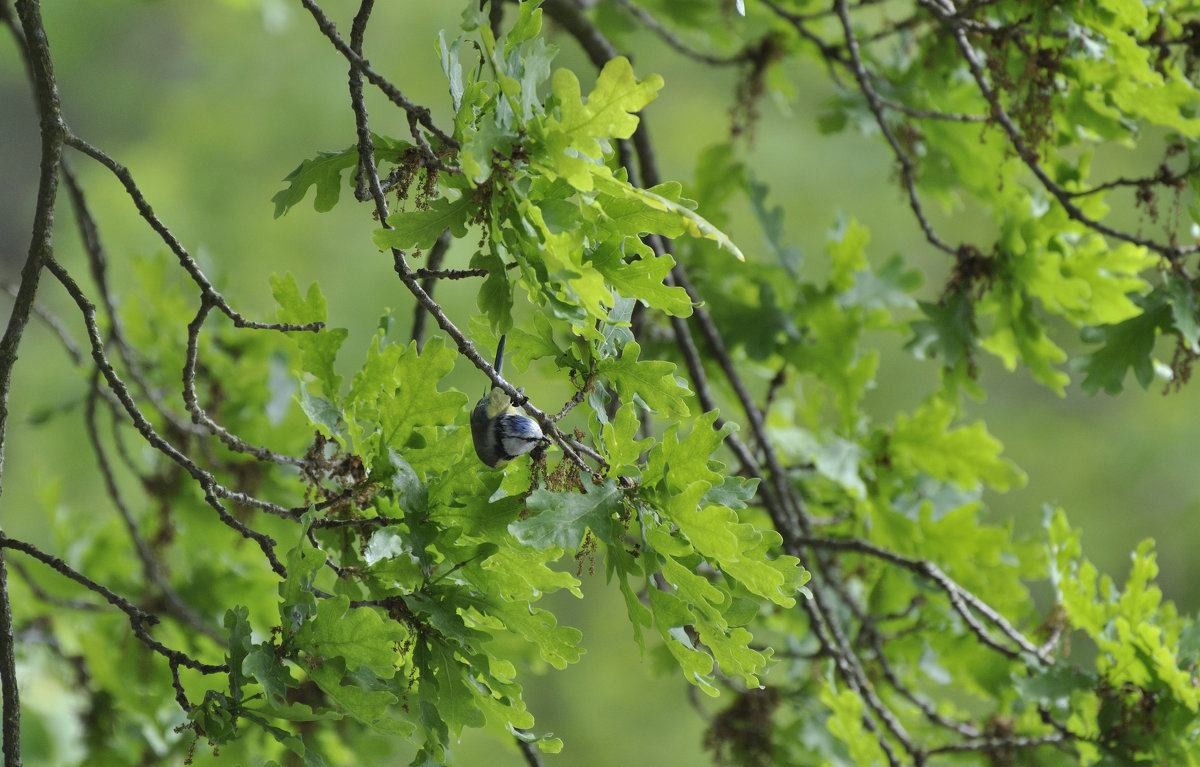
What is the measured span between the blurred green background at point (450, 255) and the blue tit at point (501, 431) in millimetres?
3155

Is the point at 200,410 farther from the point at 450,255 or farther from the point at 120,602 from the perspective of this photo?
the point at 450,255

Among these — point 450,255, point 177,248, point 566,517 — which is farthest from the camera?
point 450,255

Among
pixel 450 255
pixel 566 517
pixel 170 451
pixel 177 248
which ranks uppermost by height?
pixel 450 255

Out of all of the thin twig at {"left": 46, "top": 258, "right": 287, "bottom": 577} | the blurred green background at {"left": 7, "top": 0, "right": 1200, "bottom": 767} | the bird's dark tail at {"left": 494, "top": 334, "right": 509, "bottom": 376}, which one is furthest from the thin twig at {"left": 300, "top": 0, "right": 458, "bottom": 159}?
the blurred green background at {"left": 7, "top": 0, "right": 1200, "bottom": 767}

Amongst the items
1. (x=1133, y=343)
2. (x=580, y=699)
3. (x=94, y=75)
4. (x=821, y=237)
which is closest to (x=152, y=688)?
(x=1133, y=343)

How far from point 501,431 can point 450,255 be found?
3.23 meters

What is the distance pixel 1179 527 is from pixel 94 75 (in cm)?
522

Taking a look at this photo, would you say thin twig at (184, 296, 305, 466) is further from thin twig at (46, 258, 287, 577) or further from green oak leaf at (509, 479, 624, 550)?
green oak leaf at (509, 479, 624, 550)

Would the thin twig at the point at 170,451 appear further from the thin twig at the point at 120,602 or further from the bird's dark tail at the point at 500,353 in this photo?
the bird's dark tail at the point at 500,353

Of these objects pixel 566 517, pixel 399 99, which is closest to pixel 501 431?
pixel 566 517

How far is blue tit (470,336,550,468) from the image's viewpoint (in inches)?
27.2

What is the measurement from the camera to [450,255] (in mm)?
3850

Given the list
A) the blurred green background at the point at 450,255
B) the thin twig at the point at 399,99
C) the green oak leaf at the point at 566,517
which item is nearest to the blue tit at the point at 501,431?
the green oak leaf at the point at 566,517

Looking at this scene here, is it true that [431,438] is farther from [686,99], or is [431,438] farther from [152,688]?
[686,99]
